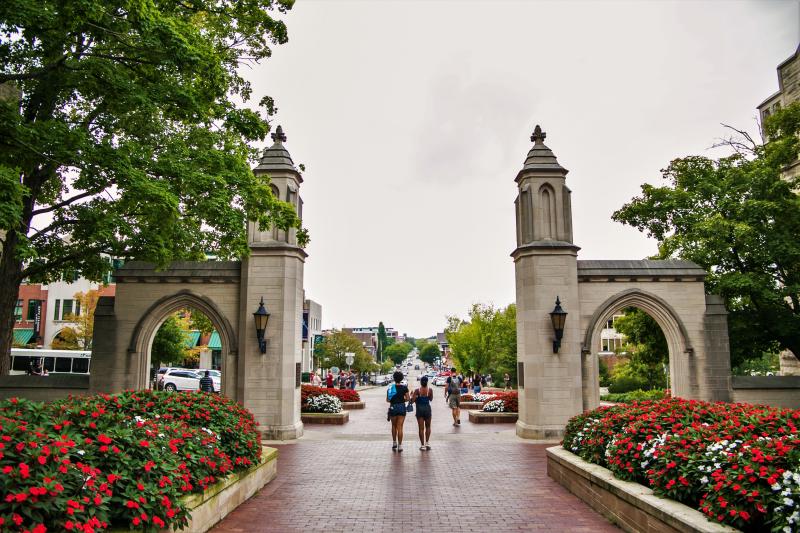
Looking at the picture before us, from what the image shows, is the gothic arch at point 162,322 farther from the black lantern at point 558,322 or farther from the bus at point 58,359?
the bus at point 58,359

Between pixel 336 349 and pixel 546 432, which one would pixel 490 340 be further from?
pixel 546 432

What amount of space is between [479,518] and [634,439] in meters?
2.34

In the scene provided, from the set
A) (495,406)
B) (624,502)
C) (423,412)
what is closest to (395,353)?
(495,406)

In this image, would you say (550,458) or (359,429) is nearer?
(550,458)

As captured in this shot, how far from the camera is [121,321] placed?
1522cm

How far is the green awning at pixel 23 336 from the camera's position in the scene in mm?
43250


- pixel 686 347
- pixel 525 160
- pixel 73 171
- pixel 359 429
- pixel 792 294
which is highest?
pixel 525 160

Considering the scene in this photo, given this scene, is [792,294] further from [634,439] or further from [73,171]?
[73,171]

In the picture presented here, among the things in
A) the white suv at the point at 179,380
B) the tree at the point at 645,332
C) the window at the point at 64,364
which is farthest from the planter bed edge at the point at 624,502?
the window at the point at 64,364

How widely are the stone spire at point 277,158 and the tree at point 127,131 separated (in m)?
0.52

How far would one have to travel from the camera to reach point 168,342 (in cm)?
3453

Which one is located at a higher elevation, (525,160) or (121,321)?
(525,160)

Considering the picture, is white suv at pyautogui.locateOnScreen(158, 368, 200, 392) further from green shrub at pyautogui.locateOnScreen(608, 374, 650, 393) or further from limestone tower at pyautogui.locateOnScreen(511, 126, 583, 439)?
green shrub at pyautogui.locateOnScreen(608, 374, 650, 393)

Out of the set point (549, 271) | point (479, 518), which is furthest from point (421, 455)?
point (549, 271)
